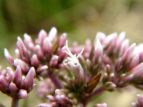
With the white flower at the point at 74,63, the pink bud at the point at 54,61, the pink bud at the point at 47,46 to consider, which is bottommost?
the white flower at the point at 74,63

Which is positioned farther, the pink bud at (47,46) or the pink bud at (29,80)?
the pink bud at (47,46)

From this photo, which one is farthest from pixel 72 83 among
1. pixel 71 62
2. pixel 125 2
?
pixel 125 2

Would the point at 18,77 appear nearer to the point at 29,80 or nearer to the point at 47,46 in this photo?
the point at 29,80

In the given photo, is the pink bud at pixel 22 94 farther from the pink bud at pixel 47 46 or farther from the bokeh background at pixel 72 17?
the bokeh background at pixel 72 17

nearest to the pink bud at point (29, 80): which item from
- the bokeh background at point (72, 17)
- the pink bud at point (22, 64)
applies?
the pink bud at point (22, 64)

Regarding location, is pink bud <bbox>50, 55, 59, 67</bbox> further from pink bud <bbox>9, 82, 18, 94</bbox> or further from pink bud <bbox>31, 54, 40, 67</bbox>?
pink bud <bbox>9, 82, 18, 94</bbox>

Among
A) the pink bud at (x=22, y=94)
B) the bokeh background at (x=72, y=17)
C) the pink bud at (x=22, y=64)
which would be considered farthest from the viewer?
the bokeh background at (x=72, y=17)

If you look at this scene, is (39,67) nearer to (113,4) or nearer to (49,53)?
(49,53)
